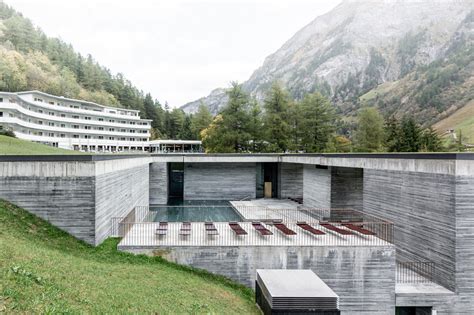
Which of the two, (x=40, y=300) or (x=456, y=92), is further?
(x=456, y=92)

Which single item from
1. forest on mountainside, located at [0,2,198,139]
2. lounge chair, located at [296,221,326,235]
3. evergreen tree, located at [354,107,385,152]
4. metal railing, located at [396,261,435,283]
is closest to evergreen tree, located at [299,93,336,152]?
evergreen tree, located at [354,107,385,152]

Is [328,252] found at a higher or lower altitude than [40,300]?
lower

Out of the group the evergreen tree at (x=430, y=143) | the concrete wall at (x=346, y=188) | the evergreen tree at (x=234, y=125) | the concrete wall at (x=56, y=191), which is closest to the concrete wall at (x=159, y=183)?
the evergreen tree at (x=234, y=125)

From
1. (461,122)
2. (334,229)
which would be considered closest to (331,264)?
(334,229)

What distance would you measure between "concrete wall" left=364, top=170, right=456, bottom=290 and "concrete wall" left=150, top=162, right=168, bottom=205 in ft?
62.1

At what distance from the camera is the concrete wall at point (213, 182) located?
3262 centimetres

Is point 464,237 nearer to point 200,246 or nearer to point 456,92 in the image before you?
point 200,246

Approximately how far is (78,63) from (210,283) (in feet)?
272

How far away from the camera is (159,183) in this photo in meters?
30.2

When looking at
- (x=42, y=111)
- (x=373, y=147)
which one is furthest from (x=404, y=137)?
(x=42, y=111)

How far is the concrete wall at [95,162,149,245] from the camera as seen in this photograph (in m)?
12.1

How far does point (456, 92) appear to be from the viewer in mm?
107000

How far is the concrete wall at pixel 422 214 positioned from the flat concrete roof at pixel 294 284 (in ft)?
14.9

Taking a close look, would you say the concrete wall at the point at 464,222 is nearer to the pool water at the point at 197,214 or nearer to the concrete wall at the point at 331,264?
the concrete wall at the point at 331,264
